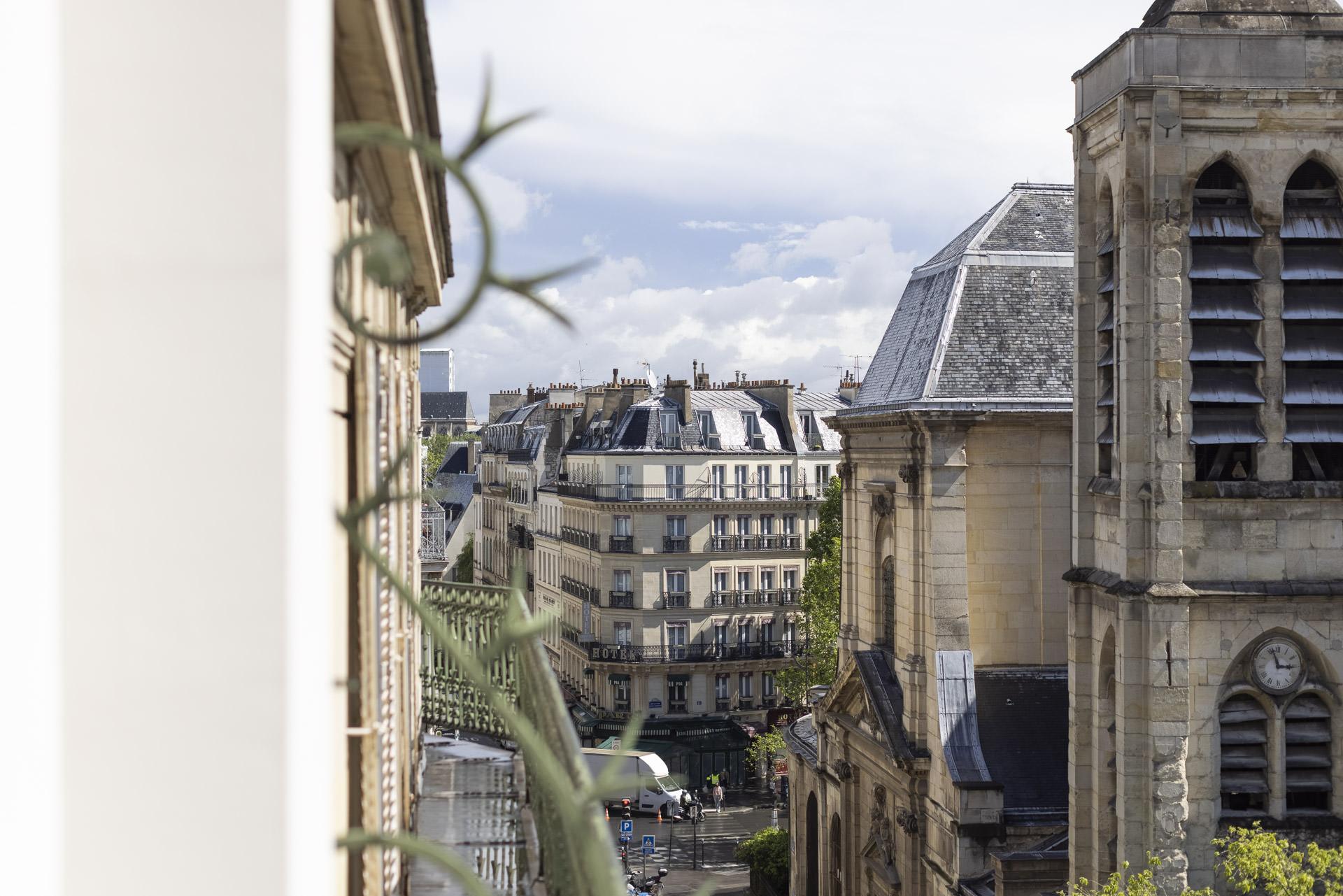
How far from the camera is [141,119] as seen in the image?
157cm

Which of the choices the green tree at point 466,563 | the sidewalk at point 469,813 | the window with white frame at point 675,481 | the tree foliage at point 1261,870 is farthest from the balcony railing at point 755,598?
the sidewalk at point 469,813

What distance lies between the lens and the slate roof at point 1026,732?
2348cm

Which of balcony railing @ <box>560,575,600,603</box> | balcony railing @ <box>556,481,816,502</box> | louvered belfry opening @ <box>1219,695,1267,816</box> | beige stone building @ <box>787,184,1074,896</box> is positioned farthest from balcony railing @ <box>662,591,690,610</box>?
louvered belfry opening @ <box>1219,695,1267,816</box>

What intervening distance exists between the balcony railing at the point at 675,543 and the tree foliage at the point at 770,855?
18376 mm

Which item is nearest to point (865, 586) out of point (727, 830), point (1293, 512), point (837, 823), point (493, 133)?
point (837, 823)

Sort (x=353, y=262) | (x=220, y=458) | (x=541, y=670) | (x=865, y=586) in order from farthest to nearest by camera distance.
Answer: (x=865, y=586) → (x=541, y=670) → (x=353, y=262) → (x=220, y=458)

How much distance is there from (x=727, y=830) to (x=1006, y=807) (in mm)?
27372

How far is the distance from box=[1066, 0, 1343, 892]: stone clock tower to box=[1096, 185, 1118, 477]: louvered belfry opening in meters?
0.43

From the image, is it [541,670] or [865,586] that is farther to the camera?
[865,586]

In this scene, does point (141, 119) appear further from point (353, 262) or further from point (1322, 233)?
point (1322, 233)

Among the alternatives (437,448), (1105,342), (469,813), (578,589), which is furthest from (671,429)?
(437,448)

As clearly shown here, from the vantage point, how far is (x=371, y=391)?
169 inches

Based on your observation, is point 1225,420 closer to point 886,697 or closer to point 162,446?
point 886,697

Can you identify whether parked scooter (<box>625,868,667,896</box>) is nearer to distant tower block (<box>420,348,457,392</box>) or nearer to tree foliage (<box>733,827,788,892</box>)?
tree foliage (<box>733,827,788,892</box>)
